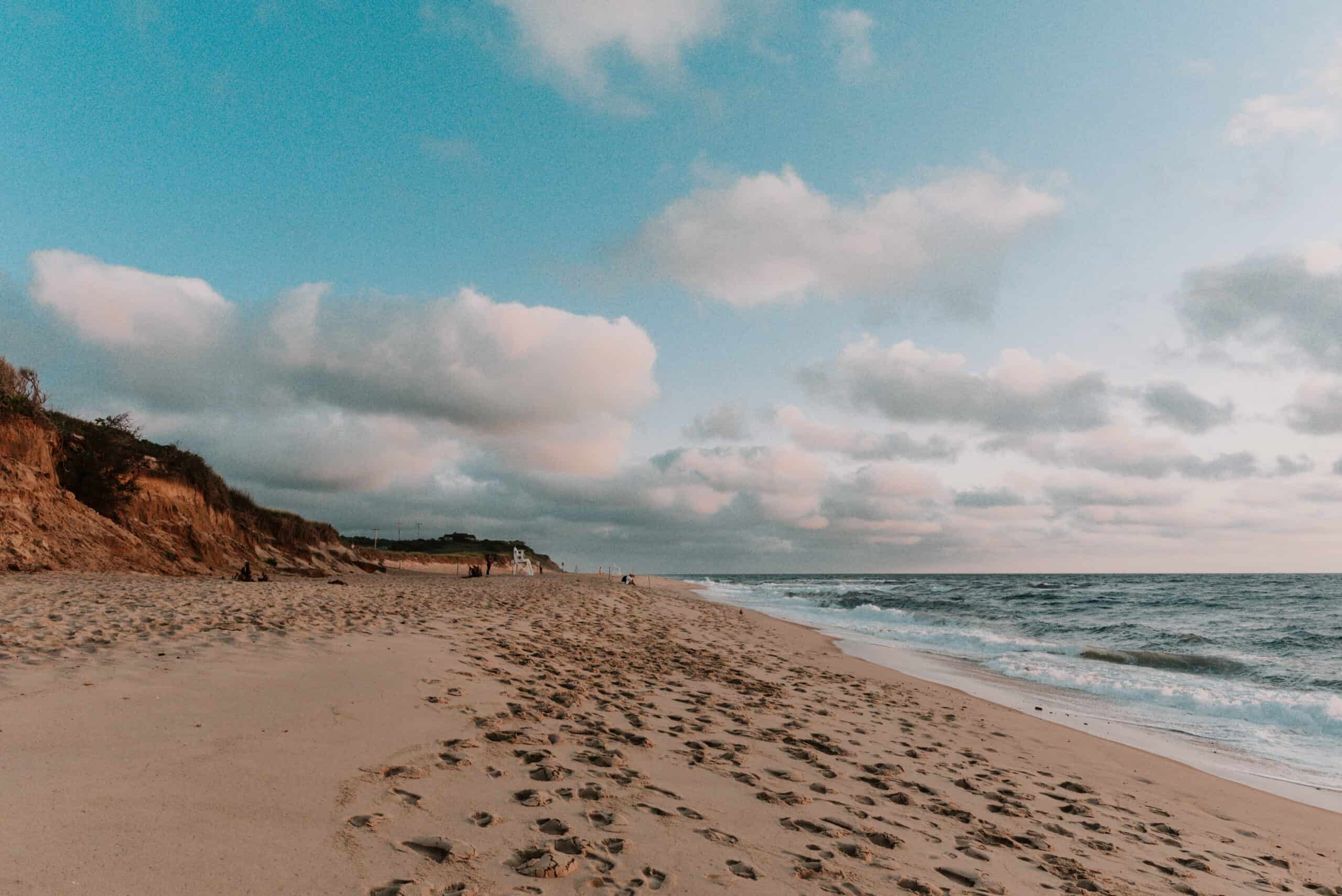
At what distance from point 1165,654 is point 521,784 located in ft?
76.3

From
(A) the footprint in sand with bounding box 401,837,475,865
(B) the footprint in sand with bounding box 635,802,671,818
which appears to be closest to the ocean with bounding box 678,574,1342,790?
(B) the footprint in sand with bounding box 635,802,671,818

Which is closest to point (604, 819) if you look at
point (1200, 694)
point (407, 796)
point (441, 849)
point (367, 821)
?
point (441, 849)

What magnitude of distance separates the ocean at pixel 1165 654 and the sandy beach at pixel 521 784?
3.70 m

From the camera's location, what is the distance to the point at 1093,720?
1212 centimetres

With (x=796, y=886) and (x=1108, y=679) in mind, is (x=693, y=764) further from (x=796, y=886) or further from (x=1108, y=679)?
(x=1108, y=679)

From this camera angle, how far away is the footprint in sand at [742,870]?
402cm

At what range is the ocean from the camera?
12.0 metres

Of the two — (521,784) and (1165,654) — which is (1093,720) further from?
(521,784)

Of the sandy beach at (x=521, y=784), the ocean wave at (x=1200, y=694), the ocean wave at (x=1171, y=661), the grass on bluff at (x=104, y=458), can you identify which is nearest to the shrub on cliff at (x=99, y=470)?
the grass on bluff at (x=104, y=458)

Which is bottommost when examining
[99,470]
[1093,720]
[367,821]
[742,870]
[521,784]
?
[1093,720]

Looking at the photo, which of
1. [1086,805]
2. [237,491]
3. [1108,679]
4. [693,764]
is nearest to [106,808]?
[693,764]

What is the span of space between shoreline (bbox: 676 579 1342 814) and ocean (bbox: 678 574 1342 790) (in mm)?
120

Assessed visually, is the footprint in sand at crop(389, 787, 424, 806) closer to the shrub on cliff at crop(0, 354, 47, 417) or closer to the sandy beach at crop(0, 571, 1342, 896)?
A: the sandy beach at crop(0, 571, 1342, 896)

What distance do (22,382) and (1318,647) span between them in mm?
46098
